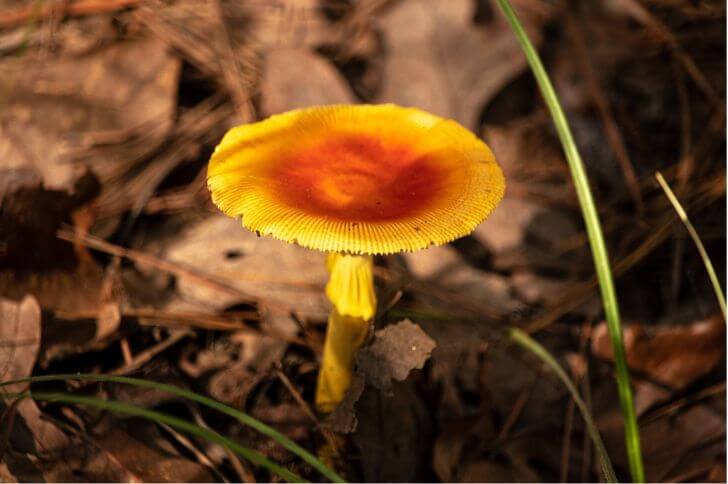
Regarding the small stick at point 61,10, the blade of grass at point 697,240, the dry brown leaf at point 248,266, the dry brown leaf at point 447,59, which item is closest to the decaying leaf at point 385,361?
the dry brown leaf at point 248,266

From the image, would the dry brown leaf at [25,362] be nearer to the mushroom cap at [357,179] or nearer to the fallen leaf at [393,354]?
the mushroom cap at [357,179]

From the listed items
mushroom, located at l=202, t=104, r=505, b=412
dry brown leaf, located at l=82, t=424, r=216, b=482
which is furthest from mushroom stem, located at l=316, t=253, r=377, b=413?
dry brown leaf, located at l=82, t=424, r=216, b=482

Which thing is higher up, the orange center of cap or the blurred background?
the orange center of cap

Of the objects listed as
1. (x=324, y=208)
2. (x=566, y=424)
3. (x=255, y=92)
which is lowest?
(x=566, y=424)

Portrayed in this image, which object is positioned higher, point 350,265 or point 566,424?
point 350,265

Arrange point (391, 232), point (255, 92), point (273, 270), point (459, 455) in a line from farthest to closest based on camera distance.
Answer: point (255, 92)
point (273, 270)
point (459, 455)
point (391, 232)

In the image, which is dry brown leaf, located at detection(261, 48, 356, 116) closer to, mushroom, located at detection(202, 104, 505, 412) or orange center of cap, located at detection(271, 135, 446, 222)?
mushroom, located at detection(202, 104, 505, 412)

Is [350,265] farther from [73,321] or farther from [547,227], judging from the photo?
[547,227]

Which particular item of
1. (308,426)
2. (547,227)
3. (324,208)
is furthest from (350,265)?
(547,227)
